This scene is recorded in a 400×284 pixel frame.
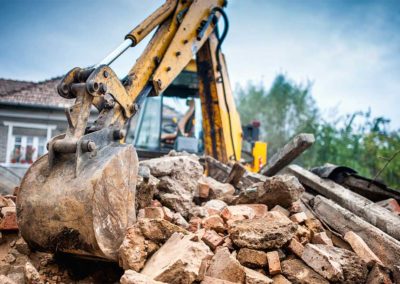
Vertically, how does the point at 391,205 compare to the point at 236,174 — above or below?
below

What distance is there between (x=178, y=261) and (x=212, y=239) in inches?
20.7

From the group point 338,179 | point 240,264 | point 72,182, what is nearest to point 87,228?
point 72,182

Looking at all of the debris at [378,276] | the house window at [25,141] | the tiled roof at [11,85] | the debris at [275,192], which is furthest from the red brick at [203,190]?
the tiled roof at [11,85]

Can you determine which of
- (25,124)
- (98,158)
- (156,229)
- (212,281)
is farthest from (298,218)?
(25,124)

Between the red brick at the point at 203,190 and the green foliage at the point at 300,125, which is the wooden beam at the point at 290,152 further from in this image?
the green foliage at the point at 300,125

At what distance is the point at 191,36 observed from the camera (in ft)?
12.3

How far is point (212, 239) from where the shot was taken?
7.43 feet

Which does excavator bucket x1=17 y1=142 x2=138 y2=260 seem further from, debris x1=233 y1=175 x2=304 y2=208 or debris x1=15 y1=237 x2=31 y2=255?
debris x1=233 y1=175 x2=304 y2=208

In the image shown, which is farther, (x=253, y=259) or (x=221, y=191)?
(x=221, y=191)

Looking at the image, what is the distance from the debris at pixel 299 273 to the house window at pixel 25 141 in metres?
12.9

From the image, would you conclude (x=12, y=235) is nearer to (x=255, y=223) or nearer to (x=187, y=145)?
(x=255, y=223)

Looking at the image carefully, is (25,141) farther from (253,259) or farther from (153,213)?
(253,259)

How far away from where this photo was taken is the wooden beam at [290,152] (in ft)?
12.8

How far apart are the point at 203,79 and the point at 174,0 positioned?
1.72 m
